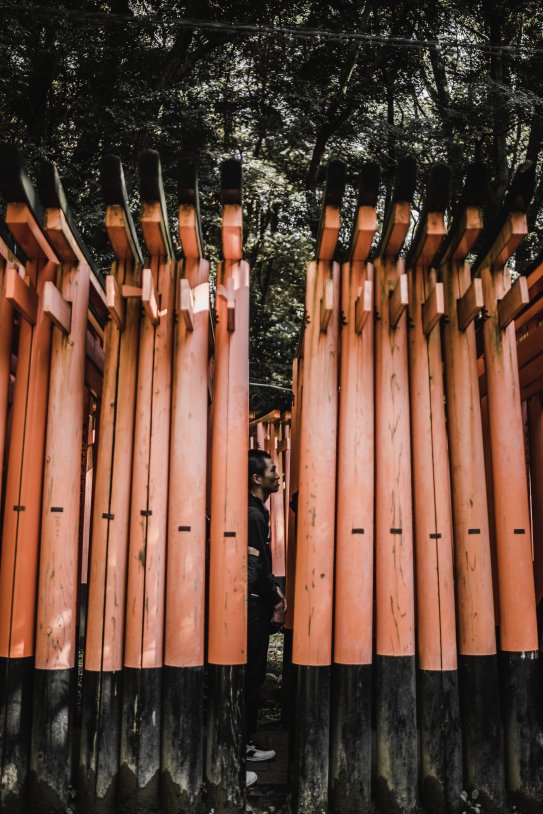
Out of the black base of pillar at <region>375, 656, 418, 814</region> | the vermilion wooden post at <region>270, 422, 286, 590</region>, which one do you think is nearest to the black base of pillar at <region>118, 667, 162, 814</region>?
the black base of pillar at <region>375, 656, 418, 814</region>

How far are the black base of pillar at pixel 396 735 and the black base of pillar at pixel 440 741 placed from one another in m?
0.08

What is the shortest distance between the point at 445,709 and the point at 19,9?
39.4ft

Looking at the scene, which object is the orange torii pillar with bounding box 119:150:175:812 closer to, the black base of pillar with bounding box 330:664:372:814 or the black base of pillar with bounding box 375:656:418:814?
the black base of pillar with bounding box 330:664:372:814

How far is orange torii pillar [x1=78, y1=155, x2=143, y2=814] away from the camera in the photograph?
12.9 ft

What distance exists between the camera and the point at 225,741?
13.2 ft

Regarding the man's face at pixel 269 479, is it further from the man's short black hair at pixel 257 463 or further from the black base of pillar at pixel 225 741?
the black base of pillar at pixel 225 741

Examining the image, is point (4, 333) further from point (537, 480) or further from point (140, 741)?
point (537, 480)

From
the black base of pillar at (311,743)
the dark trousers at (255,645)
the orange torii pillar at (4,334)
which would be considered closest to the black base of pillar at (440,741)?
the black base of pillar at (311,743)

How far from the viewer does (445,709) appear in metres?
4.06

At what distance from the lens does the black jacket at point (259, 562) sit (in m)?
4.89

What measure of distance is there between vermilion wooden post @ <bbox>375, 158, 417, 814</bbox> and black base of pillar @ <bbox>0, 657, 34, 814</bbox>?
6.69 ft

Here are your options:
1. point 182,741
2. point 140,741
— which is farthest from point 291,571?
point 140,741

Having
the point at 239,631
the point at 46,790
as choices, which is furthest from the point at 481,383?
the point at 46,790

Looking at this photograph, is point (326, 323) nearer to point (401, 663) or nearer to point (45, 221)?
point (45, 221)
